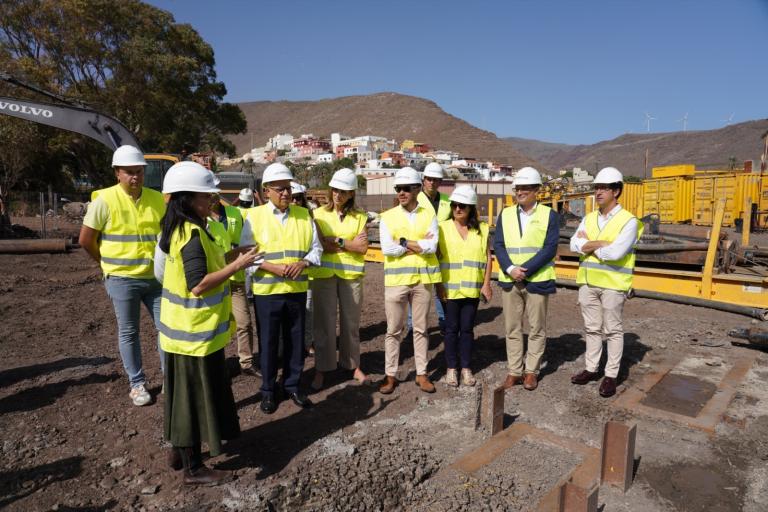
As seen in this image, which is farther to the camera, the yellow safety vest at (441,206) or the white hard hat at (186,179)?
the yellow safety vest at (441,206)

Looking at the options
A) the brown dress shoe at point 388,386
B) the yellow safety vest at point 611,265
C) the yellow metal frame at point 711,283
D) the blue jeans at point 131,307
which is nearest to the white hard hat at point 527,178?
the yellow safety vest at point 611,265

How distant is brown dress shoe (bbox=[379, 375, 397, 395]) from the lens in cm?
433

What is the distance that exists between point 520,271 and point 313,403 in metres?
2.09

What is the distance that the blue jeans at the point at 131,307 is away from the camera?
3.83 metres

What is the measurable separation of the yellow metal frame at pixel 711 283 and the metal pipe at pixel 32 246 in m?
13.0

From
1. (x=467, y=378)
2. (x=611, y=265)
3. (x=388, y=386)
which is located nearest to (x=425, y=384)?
(x=388, y=386)

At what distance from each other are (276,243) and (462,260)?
1.63 m

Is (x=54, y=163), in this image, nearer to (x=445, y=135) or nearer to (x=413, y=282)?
(x=413, y=282)

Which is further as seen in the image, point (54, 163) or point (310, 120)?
point (310, 120)

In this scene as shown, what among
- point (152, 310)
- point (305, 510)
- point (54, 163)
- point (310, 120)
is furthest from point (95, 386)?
point (310, 120)

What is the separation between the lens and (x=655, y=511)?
9.07ft

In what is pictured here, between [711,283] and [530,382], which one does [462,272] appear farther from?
[711,283]

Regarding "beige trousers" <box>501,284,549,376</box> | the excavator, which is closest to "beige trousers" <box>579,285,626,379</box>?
"beige trousers" <box>501,284,549,376</box>

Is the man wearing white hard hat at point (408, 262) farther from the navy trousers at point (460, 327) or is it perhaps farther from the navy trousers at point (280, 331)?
the navy trousers at point (280, 331)
